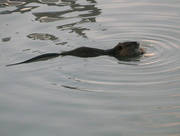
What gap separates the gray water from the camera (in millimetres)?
4961

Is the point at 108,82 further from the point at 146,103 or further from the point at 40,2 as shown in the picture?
the point at 40,2

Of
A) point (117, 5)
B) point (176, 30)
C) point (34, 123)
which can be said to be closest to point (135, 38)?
point (176, 30)

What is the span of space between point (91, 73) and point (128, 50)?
1213mm

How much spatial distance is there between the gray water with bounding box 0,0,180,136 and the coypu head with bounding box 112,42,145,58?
0.57ft

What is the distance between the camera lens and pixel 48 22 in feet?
30.6

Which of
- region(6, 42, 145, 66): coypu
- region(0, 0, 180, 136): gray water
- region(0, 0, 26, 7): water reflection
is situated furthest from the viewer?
region(0, 0, 26, 7): water reflection

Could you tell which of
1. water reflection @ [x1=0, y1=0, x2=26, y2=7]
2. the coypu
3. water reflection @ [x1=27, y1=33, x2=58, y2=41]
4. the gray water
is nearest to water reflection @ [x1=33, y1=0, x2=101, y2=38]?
the gray water

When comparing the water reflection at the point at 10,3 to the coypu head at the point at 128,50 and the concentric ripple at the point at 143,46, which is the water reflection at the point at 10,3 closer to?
the concentric ripple at the point at 143,46

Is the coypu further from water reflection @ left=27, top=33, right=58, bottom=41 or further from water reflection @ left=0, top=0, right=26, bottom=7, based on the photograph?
water reflection @ left=0, top=0, right=26, bottom=7

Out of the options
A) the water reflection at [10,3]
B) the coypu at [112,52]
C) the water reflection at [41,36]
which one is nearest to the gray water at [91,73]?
the water reflection at [41,36]

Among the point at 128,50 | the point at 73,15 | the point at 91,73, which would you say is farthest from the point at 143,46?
the point at 73,15

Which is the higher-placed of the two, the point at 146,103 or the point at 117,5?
the point at 117,5

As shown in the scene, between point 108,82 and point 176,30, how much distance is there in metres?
2.86

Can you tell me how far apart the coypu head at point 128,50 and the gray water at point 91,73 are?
6.8 inches
